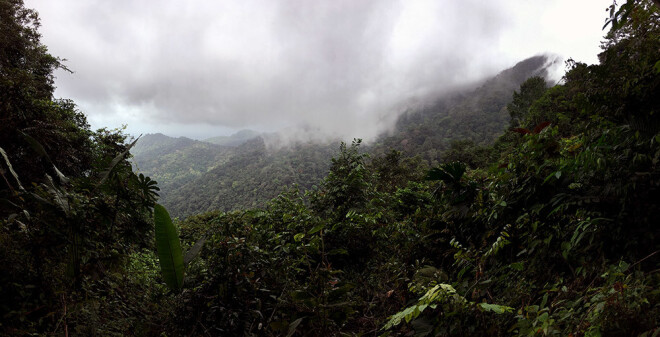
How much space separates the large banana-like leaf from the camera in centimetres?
208

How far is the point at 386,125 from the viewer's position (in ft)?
389

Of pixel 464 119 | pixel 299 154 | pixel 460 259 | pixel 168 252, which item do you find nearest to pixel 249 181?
pixel 299 154

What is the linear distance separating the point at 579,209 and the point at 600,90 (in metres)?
0.97

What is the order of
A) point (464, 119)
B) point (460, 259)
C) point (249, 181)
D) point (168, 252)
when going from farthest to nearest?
1. point (464, 119)
2. point (249, 181)
3. point (460, 259)
4. point (168, 252)

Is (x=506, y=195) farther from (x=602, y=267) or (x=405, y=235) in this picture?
(x=405, y=235)

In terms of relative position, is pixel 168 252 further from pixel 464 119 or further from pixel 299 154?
pixel 299 154

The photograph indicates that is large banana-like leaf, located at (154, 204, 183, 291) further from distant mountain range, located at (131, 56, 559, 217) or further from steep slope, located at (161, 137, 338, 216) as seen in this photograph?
steep slope, located at (161, 137, 338, 216)

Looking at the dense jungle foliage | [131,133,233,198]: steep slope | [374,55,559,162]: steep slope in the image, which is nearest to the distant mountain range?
[374,55,559,162]: steep slope

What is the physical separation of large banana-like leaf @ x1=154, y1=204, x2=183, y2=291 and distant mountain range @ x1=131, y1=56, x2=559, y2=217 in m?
32.6

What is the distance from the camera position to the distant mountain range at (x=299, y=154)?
57.3 metres

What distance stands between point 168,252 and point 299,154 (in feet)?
318

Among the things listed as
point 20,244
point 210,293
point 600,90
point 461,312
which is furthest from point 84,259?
point 600,90

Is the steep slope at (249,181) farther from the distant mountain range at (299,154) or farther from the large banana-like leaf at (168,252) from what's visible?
the large banana-like leaf at (168,252)

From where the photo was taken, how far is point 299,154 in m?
98.2
